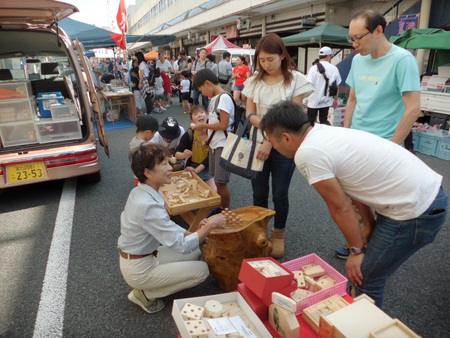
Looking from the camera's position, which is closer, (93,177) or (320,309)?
(320,309)

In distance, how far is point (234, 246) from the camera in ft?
7.69

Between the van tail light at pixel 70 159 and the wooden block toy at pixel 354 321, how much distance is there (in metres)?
3.70

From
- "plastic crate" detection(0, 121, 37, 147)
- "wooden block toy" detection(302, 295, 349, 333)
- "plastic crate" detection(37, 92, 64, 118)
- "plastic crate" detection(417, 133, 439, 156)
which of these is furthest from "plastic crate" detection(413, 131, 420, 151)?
"plastic crate" detection(0, 121, 37, 147)

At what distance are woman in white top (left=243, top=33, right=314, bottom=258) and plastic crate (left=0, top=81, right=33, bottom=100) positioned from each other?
3240mm

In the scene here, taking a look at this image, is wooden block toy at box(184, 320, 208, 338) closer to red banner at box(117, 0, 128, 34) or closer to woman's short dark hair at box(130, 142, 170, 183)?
woman's short dark hair at box(130, 142, 170, 183)

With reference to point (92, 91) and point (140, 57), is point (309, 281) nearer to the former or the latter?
point (92, 91)

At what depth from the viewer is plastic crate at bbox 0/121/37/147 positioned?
414cm

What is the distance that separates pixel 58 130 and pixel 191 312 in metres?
3.66

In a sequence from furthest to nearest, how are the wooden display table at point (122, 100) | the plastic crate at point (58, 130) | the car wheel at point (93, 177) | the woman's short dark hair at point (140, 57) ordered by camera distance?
the woman's short dark hair at point (140, 57) → the wooden display table at point (122, 100) → the car wheel at point (93, 177) → the plastic crate at point (58, 130)

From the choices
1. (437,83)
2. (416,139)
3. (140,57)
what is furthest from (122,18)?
(416,139)

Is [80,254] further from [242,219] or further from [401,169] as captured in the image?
[401,169]

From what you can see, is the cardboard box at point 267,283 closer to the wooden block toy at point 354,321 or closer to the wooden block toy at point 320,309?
the wooden block toy at point 320,309

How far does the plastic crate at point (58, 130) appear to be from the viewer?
14.0ft

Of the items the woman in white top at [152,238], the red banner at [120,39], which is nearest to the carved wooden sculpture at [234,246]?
the woman in white top at [152,238]
